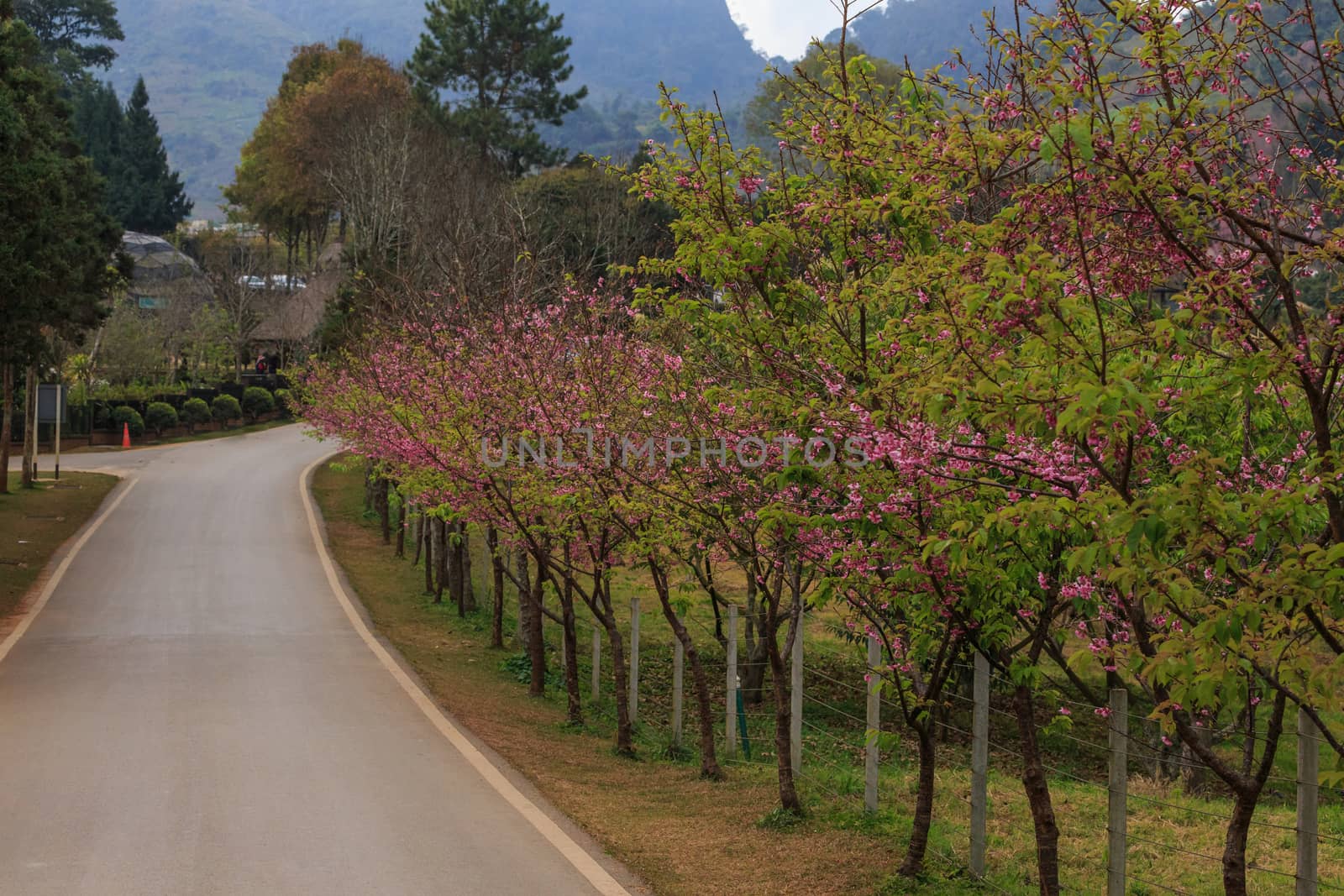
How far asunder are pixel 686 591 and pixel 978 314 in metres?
7.60

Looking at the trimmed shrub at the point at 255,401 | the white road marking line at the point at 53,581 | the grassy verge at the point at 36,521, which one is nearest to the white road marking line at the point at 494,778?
the white road marking line at the point at 53,581

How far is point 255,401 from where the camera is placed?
64375mm

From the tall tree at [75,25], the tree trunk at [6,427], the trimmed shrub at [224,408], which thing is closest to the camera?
the tree trunk at [6,427]

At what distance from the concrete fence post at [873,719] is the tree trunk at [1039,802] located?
3.04ft

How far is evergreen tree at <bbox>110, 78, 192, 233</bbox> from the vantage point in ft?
305

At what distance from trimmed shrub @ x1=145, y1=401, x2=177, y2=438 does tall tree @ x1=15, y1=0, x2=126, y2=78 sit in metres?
51.5

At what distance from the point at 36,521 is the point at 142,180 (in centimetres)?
7056

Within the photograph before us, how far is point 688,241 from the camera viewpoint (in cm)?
880

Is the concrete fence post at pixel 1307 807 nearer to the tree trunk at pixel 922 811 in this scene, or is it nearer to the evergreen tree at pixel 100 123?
the tree trunk at pixel 922 811

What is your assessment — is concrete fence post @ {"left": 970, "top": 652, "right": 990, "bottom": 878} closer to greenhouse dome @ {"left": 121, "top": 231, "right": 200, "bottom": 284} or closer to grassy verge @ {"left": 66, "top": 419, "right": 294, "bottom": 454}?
grassy verge @ {"left": 66, "top": 419, "right": 294, "bottom": 454}

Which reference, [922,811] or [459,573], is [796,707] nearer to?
[922,811]

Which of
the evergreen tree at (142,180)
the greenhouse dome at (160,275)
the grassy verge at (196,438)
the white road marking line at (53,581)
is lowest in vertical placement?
the white road marking line at (53,581)

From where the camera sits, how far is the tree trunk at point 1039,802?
752cm

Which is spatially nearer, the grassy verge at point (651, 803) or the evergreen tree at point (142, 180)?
the grassy verge at point (651, 803)
